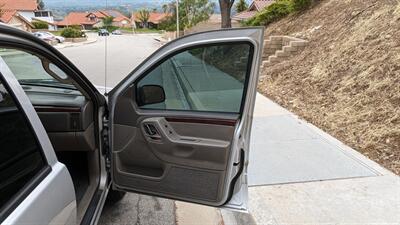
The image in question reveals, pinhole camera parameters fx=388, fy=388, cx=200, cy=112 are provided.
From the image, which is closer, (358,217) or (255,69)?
(255,69)

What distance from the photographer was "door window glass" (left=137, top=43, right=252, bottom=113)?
101 inches

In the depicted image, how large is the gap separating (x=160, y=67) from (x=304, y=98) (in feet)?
17.0

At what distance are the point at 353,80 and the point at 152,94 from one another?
504cm

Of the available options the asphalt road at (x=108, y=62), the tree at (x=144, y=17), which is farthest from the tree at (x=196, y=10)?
the tree at (x=144, y=17)

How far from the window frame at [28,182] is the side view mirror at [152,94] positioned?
0.98 metres

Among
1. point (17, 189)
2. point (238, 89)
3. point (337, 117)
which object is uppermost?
point (238, 89)

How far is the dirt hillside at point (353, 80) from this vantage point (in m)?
5.10

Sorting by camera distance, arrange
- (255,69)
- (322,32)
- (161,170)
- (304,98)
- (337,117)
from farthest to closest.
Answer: (322,32), (304,98), (337,117), (161,170), (255,69)

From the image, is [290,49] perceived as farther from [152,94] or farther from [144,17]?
[144,17]

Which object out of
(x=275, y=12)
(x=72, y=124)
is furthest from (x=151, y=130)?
(x=275, y=12)

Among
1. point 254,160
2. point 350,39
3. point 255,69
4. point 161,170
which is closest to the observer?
point 255,69

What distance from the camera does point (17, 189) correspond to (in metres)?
1.62

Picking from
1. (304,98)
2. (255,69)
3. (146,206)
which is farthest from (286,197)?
(304,98)

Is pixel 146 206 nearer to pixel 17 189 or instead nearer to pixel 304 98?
pixel 17 189
